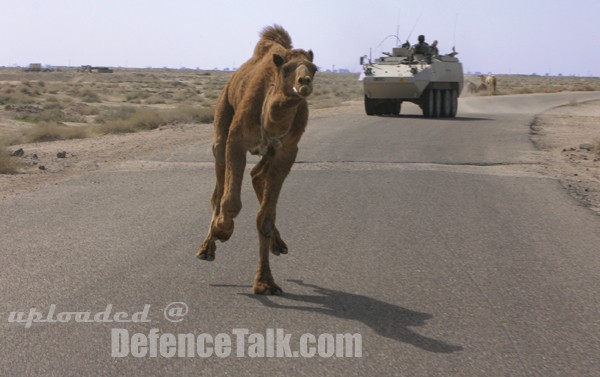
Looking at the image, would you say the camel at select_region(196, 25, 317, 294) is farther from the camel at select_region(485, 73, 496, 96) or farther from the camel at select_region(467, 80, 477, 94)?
the camel at select_region(485, 73, 496, 96)

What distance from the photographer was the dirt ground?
1197 cm

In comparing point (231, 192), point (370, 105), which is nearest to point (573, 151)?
point (370, 105)

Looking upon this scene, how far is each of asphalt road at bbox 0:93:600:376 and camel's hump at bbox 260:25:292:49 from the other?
185 cm

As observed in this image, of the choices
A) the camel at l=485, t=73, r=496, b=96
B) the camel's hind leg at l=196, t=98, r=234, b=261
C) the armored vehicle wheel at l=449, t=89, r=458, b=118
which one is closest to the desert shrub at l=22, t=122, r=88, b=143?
the armored vehicle wheel at l=449, t=89, r=458, b=118

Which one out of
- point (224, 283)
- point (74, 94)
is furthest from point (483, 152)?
point (74, 94)

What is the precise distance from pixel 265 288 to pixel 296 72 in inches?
64.0

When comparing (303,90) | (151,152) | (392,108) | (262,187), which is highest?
(303,90)

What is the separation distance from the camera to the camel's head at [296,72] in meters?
4.88

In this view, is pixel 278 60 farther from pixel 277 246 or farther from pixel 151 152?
pixel 151 152

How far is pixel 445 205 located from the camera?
9.70 meters

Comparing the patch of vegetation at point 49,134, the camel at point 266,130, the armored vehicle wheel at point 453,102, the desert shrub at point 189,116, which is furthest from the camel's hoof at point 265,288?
the armored vehicle wheel at point 453,102

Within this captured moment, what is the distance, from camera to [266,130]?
17.5 feet

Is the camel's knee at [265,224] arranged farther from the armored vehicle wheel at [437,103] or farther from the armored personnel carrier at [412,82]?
the armored vehicle wheel at [437,103]

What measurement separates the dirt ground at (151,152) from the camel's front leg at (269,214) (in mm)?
5744
